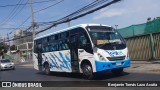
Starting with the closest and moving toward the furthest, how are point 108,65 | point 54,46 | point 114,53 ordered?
point 108,65
point 114,53
point 54,46

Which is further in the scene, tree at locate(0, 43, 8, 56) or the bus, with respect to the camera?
tree at locate(0, 43, 8, 56)

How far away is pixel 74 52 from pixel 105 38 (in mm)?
2277

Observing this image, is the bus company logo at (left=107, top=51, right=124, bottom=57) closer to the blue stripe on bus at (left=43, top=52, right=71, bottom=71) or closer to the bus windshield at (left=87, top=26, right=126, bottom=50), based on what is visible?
the bus windshield at (left=87, top=26, right=126, bottom=50)

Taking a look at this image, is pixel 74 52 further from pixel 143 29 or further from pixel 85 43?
pixel 143 29

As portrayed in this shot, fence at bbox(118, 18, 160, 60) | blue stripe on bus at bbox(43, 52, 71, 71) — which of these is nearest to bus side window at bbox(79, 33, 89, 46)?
blue stripe on bus at bbox(43, 52, 71, 71)

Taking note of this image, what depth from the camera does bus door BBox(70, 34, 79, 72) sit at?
49.3ft

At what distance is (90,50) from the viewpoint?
44.9 feet

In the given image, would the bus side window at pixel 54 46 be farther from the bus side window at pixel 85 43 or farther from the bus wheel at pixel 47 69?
the bus side window at pixel 85 43

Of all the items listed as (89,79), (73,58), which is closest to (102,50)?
(89,79)

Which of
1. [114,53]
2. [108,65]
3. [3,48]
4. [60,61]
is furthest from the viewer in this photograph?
[3,48]

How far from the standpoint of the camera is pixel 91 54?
44.5ft

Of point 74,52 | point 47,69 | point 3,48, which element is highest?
point 3,48

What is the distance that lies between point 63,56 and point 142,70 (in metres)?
4.79

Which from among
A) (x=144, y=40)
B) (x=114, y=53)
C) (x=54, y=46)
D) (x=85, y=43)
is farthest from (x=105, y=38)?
(x=144, y=40)
